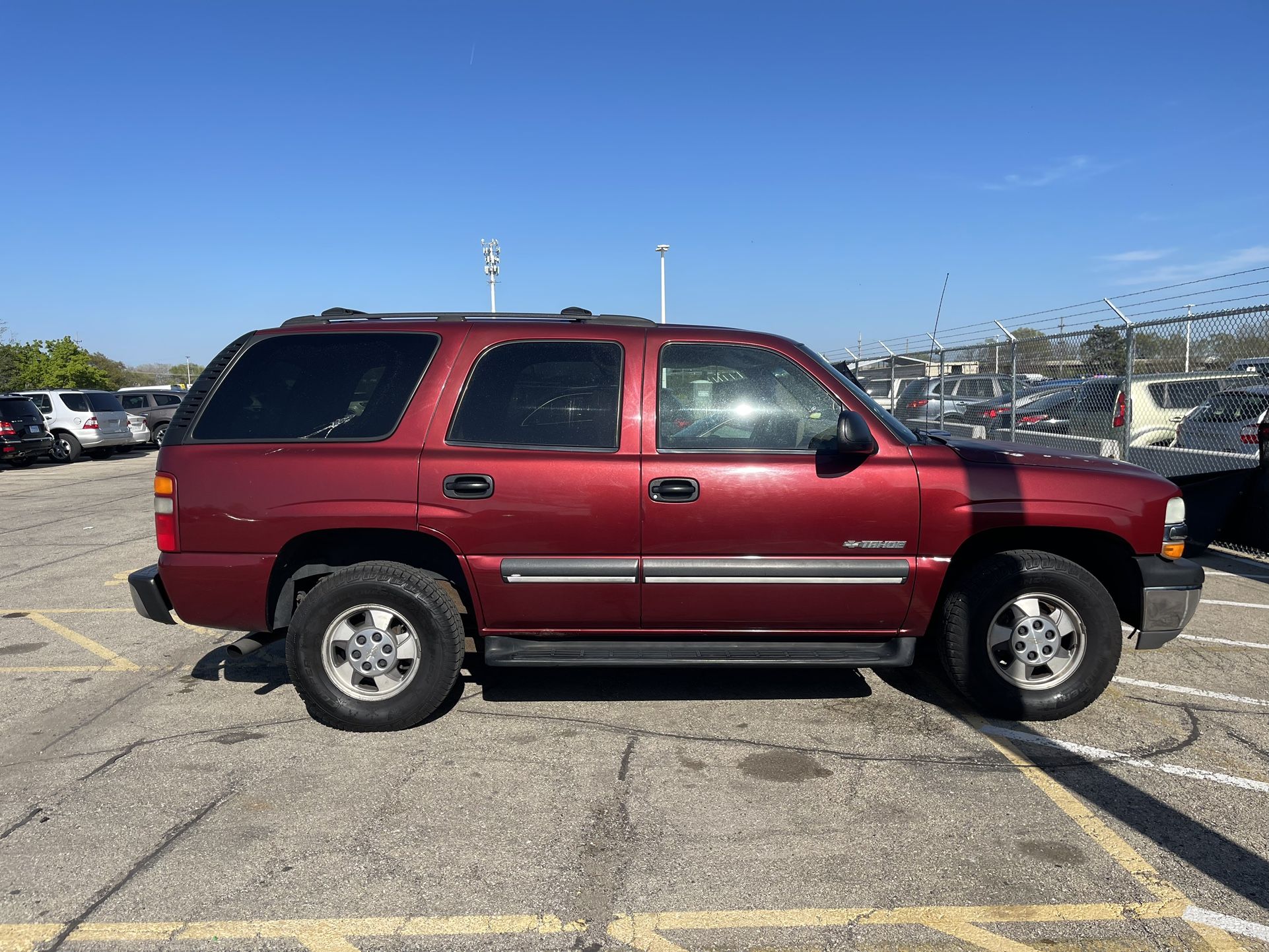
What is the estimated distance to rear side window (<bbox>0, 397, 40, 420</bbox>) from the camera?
61.2 ft

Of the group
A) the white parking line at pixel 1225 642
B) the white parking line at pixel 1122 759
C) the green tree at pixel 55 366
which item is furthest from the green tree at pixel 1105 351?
the green tree at pixel 55 366

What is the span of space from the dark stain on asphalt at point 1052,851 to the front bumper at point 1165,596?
1.51m

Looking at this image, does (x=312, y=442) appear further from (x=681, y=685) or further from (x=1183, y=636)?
(x=1183, y=636)

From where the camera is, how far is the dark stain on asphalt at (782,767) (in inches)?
148

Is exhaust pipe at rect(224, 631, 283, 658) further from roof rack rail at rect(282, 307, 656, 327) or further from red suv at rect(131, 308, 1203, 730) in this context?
roof rack rail at rect(282, 307, 656, 327)

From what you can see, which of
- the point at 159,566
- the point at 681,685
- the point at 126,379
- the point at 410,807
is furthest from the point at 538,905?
the point at 126,379

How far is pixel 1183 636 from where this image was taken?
5.86 metres

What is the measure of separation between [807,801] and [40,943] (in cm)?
259

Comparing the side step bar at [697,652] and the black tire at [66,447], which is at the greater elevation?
the black tire at [66,447]

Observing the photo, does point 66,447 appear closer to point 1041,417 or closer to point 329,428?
point 329,428

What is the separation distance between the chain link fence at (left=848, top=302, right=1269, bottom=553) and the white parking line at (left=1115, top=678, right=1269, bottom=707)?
3.33 meters

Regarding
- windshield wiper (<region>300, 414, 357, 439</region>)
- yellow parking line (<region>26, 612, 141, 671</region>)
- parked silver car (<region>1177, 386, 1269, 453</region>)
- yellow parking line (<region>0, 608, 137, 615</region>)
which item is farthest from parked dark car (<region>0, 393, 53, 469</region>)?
parked silver car (<region>1177, 386, 1269, 453</region>)

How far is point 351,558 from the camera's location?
4324mm

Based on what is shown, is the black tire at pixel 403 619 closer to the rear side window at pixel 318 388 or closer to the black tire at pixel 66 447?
the rear side window at pixel 318 388
